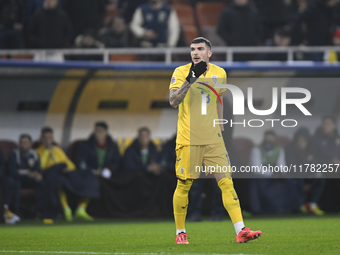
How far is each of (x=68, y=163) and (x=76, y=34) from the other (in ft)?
8.81

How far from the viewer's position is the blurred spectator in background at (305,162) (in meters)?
11.0

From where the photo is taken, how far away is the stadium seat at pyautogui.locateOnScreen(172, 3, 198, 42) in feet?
46.0

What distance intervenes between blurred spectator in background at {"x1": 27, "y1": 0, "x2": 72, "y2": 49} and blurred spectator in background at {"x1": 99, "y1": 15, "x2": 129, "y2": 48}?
0.75 m

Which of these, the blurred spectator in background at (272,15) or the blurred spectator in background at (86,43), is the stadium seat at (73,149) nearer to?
the blurred spectator in background at (86,43)

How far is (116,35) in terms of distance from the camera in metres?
11.6

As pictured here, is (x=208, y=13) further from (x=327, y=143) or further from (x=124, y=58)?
(x=327, y=143)

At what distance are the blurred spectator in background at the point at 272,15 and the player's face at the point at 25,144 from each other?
5.61 m

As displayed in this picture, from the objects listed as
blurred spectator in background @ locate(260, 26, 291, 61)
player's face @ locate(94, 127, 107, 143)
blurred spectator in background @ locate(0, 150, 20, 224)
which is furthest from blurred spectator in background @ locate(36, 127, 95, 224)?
blurred spectator in background @ locate(260, 26, 291, 61)

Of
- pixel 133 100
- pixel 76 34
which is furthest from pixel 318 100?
pixel 76 34

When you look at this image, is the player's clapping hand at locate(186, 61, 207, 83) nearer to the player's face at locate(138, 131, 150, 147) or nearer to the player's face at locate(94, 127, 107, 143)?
the player's face at locate(138, 131, 150, 147)

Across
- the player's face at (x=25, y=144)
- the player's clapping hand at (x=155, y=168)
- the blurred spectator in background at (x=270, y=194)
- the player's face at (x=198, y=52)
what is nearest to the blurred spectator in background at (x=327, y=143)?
the blurred spectator in background at (x=270, y=194)

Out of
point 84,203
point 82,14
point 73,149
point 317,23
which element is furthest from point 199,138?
→ point 82,14

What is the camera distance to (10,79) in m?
11.4

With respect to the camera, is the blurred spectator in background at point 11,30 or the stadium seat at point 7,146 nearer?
the blurred spectator in background at point 11,30
